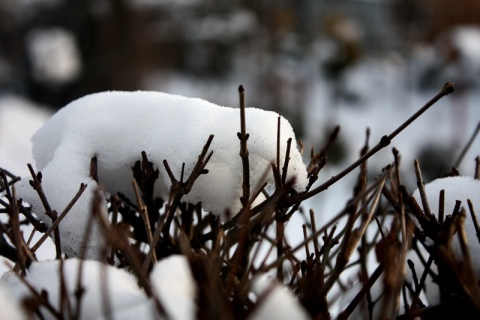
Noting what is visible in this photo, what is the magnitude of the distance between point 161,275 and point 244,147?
307 mm

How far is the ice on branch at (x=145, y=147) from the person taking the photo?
1034 millimetres

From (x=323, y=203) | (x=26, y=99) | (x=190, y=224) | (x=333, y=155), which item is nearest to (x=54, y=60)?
(x=26, y=99)

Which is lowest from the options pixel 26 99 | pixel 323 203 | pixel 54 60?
pixel 323 203

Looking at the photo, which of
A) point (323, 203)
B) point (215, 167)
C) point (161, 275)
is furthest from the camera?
point (323, 203)

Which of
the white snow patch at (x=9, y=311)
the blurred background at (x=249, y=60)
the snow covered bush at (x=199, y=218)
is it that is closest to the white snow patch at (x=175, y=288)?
the snow covered bush at (x=199, y=218)

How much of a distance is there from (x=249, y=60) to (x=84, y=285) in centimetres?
1280

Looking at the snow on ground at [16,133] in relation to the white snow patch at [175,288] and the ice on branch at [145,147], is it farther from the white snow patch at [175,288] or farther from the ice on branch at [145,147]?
the white snow patch at [175,288]

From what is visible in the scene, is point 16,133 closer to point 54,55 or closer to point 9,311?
point 54,55

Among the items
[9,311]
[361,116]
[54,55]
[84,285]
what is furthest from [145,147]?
[361,116]

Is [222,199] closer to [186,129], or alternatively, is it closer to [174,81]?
[186,129]

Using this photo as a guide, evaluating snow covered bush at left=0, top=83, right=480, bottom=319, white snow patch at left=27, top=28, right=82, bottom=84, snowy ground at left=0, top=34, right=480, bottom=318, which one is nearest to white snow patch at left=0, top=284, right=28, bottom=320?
snow covered bush at left=0, top=83, right=480, bottom=319

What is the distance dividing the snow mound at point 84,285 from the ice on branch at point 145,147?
272 millimetres

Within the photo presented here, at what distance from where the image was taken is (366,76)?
14.7 meters

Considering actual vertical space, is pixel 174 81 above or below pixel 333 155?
above
